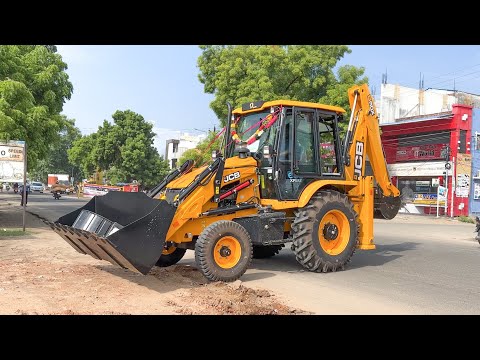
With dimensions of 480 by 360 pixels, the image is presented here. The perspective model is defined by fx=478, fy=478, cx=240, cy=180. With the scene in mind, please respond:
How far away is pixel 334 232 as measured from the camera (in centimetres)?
904

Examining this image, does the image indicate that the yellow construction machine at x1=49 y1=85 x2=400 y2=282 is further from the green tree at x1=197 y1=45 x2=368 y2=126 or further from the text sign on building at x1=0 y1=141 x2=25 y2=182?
the green tree at x1=197 y1=45 x2=368 y2=126

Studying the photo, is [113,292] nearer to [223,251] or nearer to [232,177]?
[223,251]

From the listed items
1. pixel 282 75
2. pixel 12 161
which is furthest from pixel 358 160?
pixel 282 75

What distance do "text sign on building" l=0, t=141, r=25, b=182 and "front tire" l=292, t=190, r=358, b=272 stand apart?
907 cm

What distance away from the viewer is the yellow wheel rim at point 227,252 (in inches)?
295

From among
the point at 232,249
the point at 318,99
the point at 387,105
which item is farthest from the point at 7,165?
the point at 387,105

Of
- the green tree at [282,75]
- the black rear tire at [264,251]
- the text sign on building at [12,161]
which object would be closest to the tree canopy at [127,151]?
the green tree at [282,75]

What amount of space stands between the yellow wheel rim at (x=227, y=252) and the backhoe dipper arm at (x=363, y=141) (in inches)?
130

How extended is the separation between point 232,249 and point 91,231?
7.20ft

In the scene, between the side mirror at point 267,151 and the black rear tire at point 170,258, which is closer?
the side mirror at point 267,151

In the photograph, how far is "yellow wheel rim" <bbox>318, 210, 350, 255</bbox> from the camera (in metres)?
8.95

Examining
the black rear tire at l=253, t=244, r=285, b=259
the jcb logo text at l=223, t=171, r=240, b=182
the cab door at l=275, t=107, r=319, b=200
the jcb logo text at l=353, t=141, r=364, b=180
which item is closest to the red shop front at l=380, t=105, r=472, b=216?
the jcb logo text at l=353, t=141, r=364, b=180

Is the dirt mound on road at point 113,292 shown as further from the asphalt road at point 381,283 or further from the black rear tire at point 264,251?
the black rear tire at point 264,251
